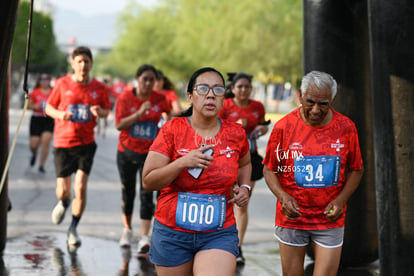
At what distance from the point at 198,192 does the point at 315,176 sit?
98 centimetres

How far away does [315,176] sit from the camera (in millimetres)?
5383

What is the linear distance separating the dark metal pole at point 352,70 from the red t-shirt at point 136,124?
1.92 meters

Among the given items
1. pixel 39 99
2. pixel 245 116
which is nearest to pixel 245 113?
pixel 245 116

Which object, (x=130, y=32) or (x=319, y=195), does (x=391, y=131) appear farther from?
(x=130, y=32)

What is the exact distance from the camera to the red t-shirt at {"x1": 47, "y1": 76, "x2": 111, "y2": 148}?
901cm

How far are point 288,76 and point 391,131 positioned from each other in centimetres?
4630

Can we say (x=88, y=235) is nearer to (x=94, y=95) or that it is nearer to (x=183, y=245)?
(x=94, y=95)

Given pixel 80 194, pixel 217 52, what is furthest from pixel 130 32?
pixel 80 194

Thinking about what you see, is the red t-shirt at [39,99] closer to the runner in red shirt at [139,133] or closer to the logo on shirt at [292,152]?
the runner in red shirt at [139,133]

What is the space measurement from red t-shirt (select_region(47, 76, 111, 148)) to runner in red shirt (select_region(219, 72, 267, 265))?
1.55 metres

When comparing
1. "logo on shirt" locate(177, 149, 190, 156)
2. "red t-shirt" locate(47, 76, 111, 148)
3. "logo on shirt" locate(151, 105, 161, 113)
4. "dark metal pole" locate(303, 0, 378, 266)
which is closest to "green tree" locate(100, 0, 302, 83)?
"logo on shirt" locate(151, 105, 161, 113)

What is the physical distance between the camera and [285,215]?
5395mm

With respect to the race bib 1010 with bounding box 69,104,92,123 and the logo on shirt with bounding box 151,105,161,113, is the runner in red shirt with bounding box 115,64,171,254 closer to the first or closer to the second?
the logo on shirt with bounding box 151,105,161,113

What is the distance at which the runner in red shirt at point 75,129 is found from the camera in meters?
9.01
